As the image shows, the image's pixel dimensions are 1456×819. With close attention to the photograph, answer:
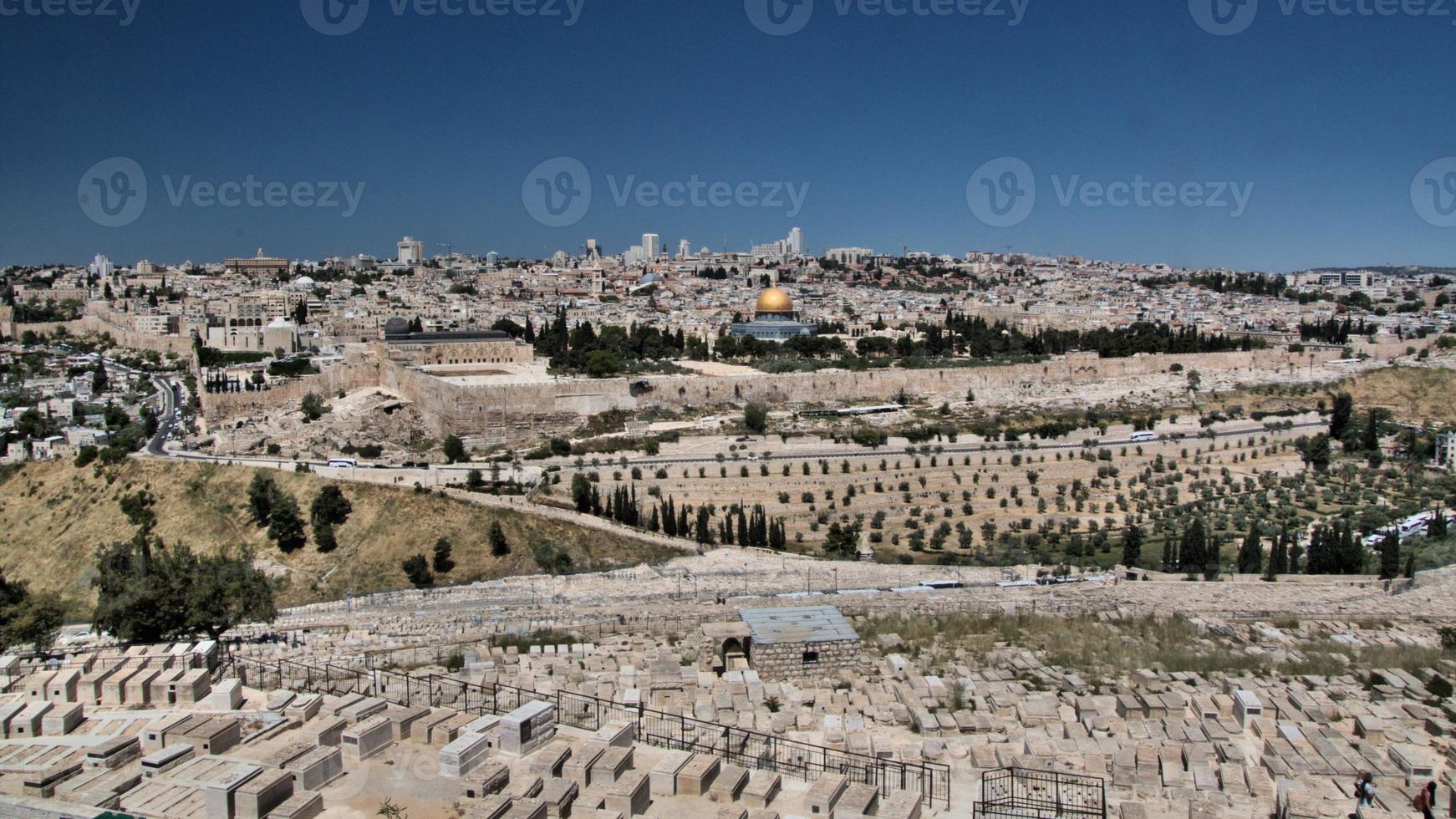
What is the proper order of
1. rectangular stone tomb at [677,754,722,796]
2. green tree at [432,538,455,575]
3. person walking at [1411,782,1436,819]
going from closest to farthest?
rectangular stone tomb at [677,754,722,796] → person walking at [1411,782,1436,819] → green tree at [432,538,455,575]

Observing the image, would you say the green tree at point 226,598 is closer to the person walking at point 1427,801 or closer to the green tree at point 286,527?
the green tree at point 286,527

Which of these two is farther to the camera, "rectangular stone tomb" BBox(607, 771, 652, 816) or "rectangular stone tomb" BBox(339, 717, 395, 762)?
"rectangular stone tomb" BBox(339, 717, 395, 762)

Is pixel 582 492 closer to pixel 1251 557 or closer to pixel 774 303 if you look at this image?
pixel 1251 557

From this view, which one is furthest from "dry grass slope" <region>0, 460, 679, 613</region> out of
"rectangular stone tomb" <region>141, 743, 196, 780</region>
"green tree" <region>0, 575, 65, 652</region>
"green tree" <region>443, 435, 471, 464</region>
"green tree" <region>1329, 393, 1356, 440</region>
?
"green tree" <region>1329, 393, 1356, 440</region>

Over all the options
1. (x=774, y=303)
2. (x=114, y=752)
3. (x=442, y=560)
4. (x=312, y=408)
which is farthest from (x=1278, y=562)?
(x=774, y=303)

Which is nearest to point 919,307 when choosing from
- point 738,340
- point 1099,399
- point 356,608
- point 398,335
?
point 738,340

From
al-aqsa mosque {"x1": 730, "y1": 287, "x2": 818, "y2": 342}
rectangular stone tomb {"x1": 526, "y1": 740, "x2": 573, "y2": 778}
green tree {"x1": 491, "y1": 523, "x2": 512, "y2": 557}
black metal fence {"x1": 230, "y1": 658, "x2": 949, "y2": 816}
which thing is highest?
al-aqsa mosque {"x1": 730, "y1": 287, "x2": 818, "y2": 342}

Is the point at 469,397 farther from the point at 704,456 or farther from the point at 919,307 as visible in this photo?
the point at 919,307

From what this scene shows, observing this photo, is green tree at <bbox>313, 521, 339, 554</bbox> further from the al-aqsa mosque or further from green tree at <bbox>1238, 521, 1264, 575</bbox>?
the al-aqsa mosque
